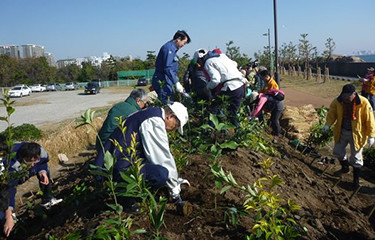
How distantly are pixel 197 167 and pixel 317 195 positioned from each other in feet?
4.86

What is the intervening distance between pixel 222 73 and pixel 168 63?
2.95 ft

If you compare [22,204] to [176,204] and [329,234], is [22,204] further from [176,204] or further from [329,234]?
[329,234]

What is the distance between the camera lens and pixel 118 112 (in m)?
3.50

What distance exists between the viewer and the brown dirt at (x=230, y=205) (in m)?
2.49

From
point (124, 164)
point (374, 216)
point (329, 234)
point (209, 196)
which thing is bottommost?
point (374, 216)

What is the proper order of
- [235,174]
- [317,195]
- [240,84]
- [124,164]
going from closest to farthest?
[124,164] → [235,174] → [317,195] → [240,84]

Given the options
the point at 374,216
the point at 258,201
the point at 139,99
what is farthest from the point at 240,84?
the point at 258,201

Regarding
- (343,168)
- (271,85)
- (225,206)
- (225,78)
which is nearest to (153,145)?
(225,206)

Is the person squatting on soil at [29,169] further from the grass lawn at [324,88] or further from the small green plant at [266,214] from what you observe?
the grass lawn at [324,88]

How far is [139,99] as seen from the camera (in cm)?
393

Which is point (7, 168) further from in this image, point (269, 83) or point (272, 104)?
point (269, 83)

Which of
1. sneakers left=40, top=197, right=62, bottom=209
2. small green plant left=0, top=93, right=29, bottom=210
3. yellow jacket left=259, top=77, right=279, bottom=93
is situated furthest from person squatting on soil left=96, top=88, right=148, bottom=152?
yellow jacket left=259, top=77, right=279, bottom=93

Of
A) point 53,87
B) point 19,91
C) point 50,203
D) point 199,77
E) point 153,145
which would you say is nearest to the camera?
point 153,145

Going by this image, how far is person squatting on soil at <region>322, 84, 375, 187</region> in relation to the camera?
460cm
